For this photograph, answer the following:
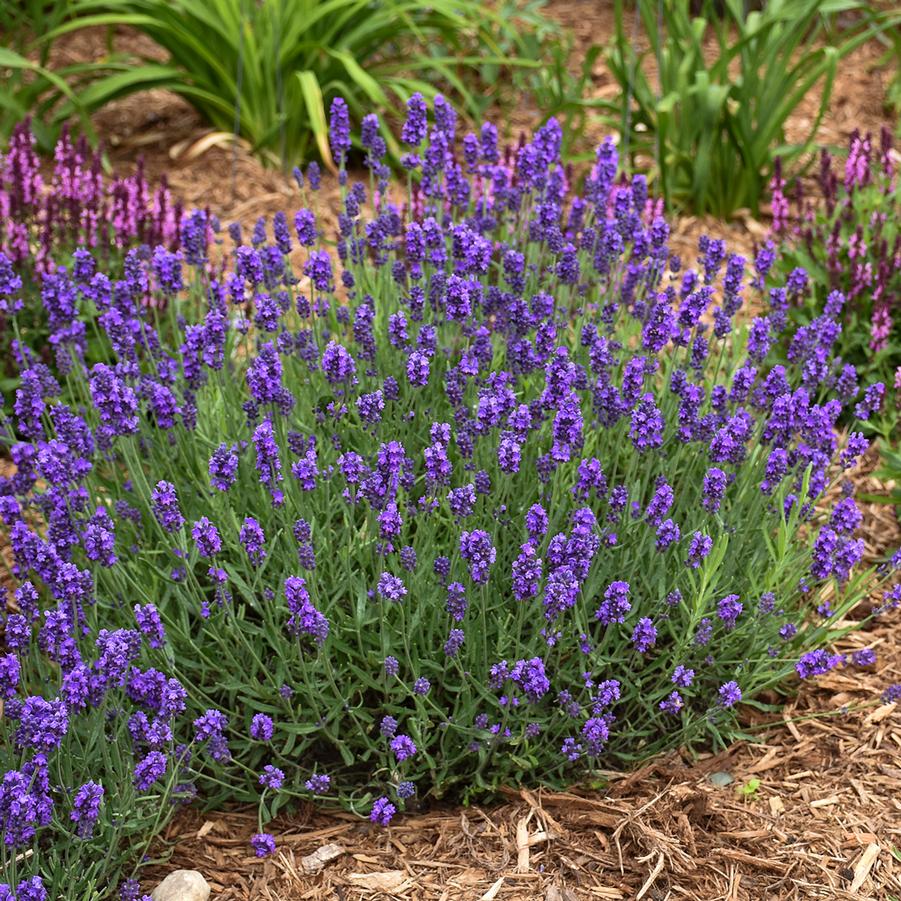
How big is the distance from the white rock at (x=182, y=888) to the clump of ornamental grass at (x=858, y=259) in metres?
2.80

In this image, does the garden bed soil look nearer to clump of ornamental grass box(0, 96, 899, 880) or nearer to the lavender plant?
clump of ornamental grass box(0, 96, 899, 880)

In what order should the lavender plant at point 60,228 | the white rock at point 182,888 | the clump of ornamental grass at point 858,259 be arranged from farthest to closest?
1. the lavender plant at point 60,228
2. the clump of ornamental grass at point 858,259
3. the white rock at point 182,888

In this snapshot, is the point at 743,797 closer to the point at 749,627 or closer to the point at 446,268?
the point at 749,627

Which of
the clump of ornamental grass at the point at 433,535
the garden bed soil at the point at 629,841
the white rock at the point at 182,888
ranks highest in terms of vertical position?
the clump of ornamental grass at the point at 433,535

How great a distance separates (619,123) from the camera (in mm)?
6242

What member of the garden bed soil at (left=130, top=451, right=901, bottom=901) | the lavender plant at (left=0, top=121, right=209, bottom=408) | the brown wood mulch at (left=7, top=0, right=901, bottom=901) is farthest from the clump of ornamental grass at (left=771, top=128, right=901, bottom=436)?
the lavender plant at (left=0, top=121, right=209, bottom=408)

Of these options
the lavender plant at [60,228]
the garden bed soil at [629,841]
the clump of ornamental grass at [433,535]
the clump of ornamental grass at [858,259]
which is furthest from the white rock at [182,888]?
the clump of ornamental grass at [858,259]

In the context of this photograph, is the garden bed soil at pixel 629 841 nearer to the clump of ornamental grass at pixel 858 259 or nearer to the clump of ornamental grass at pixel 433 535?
the clump of ornamental grass at pixel 433 535

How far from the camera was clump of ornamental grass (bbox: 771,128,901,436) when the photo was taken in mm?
4559

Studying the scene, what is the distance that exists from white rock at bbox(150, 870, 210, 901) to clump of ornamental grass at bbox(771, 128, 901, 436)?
2800mm

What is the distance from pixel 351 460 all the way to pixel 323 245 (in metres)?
3.45

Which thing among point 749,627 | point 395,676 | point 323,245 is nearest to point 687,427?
point 749,627

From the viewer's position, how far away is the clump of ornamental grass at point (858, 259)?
4.56 metres

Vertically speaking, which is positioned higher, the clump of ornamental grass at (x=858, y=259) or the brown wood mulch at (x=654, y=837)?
the clump of ornamental grass at (x=858, y=259)
